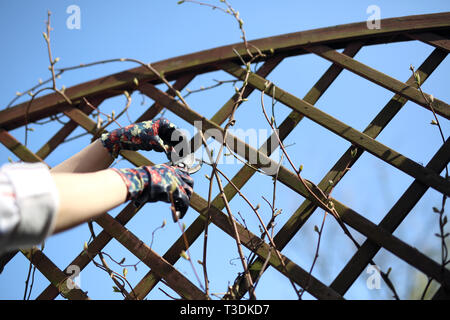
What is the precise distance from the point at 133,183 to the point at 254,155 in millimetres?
602

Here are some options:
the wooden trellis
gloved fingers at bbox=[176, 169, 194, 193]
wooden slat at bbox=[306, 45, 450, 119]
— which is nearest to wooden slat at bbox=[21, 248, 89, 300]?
the wooden trellis

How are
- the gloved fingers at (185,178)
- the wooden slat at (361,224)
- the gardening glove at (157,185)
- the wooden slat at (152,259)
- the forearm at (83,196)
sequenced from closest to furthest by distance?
1. the forearm at (83,196)
2. the gardening glove at (157,185)
3. the gloved fingers at (185,178)
4. the wooden slat at (361,224)
5. the wooden slat at (152,259)

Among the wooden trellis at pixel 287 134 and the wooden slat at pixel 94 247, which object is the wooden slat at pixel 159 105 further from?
the wooden slat at pixel 94 247

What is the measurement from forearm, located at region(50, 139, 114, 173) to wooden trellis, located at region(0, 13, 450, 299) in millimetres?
372

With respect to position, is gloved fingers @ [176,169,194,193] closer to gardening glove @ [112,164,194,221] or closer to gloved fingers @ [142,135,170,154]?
gardening glove @ [112,164,194,221]

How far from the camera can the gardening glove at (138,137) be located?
98cm

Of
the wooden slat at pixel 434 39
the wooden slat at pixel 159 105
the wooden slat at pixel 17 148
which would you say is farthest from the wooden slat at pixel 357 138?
the wooden slat at pixel 17 148

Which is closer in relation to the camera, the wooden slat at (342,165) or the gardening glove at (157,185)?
the gardening glove at (157,185)

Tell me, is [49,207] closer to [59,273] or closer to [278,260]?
[278,260]

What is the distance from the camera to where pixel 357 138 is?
1217 millimetres

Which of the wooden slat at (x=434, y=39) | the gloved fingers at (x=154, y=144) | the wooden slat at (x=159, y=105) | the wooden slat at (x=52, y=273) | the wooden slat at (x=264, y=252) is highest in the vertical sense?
the wooden slat at (x=434, y=39)

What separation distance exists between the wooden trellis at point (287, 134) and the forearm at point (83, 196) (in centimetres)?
56

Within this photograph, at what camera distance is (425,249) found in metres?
1.12

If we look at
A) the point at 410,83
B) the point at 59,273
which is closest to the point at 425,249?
the point at 410,83
